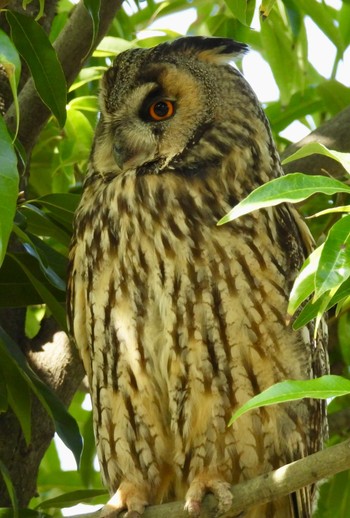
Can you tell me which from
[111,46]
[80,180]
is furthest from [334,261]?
[80,180]

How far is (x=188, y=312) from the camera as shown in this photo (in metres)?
2.67

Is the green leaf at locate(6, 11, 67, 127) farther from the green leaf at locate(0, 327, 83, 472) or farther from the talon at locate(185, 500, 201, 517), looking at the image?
the talon at locate(185, 500, 201, 517)

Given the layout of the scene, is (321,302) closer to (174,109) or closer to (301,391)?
(301,391)

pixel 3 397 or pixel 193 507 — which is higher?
pixel 3 397

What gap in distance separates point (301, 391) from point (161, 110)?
5.22 ft

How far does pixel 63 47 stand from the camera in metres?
3.03

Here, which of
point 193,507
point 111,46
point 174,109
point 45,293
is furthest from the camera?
point 111,46

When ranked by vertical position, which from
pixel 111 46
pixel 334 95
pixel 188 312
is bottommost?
pixel 188 312

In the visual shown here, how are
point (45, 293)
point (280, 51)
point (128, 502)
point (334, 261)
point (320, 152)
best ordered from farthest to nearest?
point (280, 51), point (45, 293), point (128, 502), point (320, 152), point (334, 261)

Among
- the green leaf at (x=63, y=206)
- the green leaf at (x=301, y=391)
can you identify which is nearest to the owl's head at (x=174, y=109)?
the green leaf at (x=63, y=206)

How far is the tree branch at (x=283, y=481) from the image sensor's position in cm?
185

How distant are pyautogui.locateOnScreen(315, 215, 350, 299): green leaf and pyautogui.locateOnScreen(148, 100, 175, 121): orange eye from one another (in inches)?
57.0

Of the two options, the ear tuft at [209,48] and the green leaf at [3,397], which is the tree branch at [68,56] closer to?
the ear tuft at [209,48]

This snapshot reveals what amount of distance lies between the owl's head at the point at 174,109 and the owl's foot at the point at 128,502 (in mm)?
903
